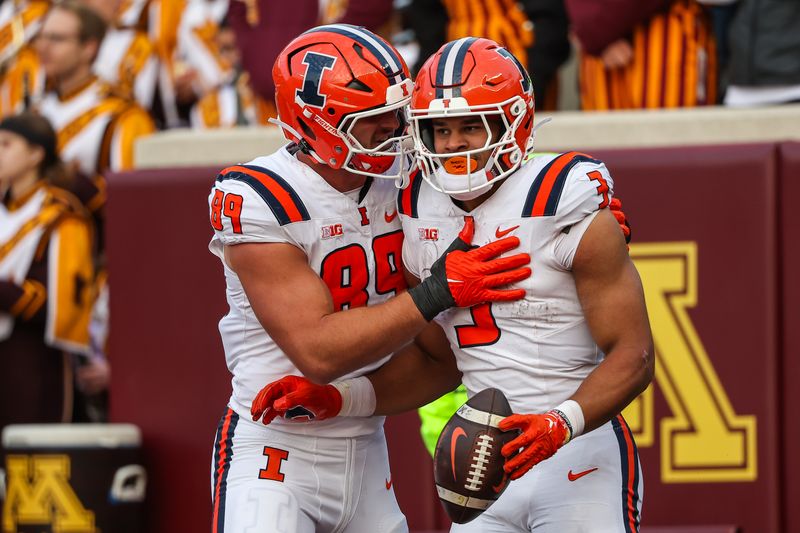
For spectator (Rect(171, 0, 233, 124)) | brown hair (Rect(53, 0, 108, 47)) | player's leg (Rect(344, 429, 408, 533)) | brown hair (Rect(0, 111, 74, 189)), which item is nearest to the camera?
player's leg (Rect(344, 429, 408, 533))

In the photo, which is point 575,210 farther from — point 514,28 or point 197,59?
point 197,59

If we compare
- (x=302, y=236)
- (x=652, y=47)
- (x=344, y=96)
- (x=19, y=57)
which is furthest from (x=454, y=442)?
(x=19, y=57)

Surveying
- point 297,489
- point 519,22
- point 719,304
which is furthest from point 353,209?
point 519,22

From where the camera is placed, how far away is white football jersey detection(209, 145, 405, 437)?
3.84 meters

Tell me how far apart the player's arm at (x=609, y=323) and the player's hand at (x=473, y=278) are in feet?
0.51

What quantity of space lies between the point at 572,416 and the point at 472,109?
806 mm

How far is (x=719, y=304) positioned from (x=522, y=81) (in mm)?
2213

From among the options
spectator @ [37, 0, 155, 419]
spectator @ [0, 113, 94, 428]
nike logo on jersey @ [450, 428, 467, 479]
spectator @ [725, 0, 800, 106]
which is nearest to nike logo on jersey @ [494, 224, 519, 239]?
nike logo on jersey @ [450, 428, 467, 479]

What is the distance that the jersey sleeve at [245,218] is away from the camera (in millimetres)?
3814

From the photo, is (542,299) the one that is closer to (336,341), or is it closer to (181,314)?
(336,341)

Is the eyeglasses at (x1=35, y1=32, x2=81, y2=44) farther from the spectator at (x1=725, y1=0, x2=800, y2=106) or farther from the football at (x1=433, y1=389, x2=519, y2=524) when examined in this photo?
the football at (x1=433, y1=389, x2=519, y2=524)

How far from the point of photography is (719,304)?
5.72 meters

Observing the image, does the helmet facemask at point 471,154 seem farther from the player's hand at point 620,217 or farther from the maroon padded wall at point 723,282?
the maroon padded wall at point 723,282

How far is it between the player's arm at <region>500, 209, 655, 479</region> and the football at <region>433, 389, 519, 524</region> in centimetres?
16
